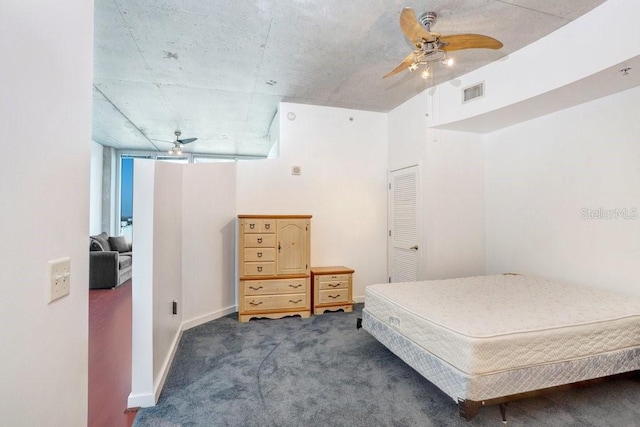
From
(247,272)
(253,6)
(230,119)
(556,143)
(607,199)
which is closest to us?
(253,6)

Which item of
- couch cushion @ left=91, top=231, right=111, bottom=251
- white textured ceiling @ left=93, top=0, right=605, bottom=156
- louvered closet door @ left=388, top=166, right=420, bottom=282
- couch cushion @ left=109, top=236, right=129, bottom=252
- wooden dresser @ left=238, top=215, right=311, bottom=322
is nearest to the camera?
white textured ceiling @ left=93, top=0, right=605, bottom=156

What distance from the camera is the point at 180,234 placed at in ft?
12.0

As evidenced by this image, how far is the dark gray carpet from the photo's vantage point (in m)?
2.04

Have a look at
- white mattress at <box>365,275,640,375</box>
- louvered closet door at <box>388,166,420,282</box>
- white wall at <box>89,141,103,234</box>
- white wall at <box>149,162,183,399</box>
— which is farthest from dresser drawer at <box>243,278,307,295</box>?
white wall at <box>89,141,103,234</box>

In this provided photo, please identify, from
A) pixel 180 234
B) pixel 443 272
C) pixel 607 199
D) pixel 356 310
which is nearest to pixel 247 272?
pixel 180 234

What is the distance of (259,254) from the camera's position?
3.98 m

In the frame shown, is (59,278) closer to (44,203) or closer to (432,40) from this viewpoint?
(44,203)

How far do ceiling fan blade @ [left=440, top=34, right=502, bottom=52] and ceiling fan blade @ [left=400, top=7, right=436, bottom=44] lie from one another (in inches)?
5.3

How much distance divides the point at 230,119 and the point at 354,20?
326cm

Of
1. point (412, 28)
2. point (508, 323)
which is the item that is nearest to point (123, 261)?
point (412, 28)

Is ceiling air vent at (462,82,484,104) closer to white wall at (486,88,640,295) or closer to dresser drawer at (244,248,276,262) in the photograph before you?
white wall at (486,88,640,295)

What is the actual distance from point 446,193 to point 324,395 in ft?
10.3

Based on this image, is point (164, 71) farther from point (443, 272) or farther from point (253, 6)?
point (443, 272)

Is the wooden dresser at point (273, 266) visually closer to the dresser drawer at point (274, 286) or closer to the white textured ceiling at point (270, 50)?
the dresser drawer at point (274, 286)
